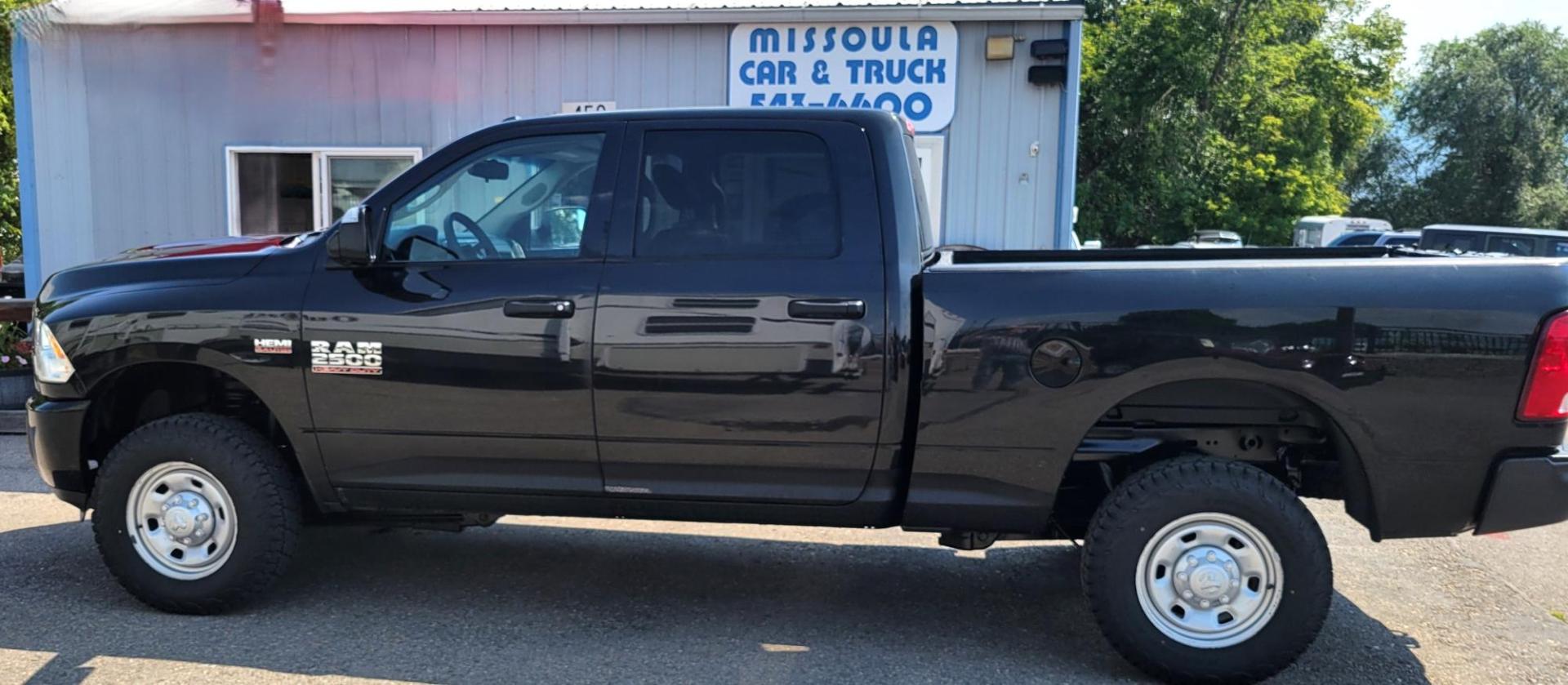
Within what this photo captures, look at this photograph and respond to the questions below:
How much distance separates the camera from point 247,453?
4324mm

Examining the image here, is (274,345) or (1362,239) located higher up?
(1362,239)

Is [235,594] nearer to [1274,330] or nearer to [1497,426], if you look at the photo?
[1274,330]

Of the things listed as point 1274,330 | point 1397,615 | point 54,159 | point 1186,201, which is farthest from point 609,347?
point 1186,201

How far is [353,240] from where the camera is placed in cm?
414

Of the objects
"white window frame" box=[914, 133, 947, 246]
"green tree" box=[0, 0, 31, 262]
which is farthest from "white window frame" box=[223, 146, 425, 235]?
"green tree" box=[0, 0, 31, 262]

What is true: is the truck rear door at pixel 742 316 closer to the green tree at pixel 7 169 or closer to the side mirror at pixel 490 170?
the side mirror at pixel 490 170

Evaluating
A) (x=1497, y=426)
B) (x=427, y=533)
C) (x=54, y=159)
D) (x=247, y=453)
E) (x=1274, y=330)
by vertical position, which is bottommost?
(x=427, y=533)

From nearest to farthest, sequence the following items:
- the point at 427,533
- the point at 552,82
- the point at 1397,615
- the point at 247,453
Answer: the point at 247,453, the point at 1397,615, the point at 427,533, the point at 552,82

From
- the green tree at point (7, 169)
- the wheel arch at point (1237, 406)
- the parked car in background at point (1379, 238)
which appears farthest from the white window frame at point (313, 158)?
the parked car in background at point (1379, 238)

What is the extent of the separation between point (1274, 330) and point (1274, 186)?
29.0 metres

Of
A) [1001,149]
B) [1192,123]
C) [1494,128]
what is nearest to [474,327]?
[1001,149]

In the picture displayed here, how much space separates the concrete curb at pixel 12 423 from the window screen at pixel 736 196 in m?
6.26

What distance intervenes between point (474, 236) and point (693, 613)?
1673 millimetres

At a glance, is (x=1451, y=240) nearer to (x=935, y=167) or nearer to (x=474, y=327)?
(x=935, y=167)
